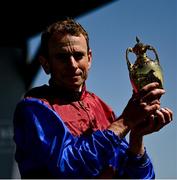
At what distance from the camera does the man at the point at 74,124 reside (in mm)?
1608

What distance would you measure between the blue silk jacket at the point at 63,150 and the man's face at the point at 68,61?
84 mm

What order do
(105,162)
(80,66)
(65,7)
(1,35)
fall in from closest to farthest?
(105,162), (80,66), (65,7), (1,35)

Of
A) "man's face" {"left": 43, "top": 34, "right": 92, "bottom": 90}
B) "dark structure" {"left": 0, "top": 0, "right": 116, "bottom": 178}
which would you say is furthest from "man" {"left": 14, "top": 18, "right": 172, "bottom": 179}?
"dark structure" {"left": 0, "top": 0, "right": 116, "bottom": 178}

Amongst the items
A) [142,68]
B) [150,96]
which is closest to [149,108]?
[150,96]

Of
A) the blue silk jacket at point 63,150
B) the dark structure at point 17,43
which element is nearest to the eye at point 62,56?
the blue silk jacket at point 63,150

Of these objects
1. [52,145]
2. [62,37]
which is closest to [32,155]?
[52,145]

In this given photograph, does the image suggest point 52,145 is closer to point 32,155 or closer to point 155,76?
point 32,155

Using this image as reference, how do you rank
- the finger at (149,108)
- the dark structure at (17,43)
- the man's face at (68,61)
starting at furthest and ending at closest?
the dark structure at (17,43) < the man's face at (68,61) < the finger at (149,108)

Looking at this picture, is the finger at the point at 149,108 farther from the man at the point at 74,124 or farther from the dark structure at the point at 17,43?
the dark structure at the point at 17,43

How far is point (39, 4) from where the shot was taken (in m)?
5.78

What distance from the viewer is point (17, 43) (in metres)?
6.29

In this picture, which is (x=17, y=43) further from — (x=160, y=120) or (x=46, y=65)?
(x=160, y=120)

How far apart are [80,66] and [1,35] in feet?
14.8

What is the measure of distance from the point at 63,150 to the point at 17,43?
474cm
